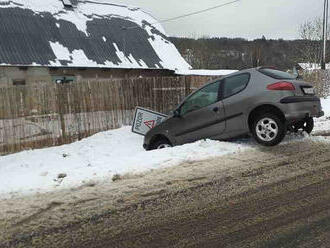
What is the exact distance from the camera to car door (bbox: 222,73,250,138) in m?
8.27

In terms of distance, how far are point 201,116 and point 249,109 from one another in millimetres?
1126

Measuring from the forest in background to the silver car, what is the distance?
39.8m

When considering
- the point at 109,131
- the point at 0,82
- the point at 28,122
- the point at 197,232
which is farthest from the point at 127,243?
the point at 0,82

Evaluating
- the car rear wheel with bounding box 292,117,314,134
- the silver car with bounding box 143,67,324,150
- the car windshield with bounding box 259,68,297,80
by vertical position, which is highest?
the car windshield with bounding box 259,68,297,80

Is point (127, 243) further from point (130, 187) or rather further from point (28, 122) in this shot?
point (28, 122)

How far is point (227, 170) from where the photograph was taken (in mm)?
6613

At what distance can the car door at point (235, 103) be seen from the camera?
326 inches

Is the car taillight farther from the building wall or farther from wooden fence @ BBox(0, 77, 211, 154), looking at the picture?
the building wall

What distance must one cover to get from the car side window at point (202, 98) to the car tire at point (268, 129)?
1.10 m

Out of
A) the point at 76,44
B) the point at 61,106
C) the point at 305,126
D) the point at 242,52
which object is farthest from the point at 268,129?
the point at 242,52

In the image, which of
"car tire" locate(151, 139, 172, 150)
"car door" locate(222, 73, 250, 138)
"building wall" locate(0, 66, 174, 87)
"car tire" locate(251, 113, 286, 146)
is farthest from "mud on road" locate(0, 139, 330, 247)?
"building wall" locate(0, 66, 174, 87)

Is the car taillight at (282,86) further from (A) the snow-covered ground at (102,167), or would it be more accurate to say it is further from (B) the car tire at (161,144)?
(B) the car tire at (161,144)

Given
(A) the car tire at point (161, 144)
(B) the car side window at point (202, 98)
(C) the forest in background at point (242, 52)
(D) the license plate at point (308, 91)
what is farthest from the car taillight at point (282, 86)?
(C) the forest in background at point (242, 52)

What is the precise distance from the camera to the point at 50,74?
72.8ft
